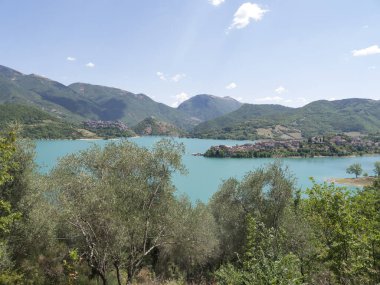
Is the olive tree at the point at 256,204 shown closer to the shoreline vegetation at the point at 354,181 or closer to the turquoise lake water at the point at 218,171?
the turquoise lake water at the point at 218,171

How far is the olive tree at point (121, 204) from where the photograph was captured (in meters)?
16.1

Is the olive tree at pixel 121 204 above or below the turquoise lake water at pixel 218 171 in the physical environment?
above

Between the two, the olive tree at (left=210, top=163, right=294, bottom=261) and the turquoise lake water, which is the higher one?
the olive tree at (left=210, top=163, right=294, bottom=261)

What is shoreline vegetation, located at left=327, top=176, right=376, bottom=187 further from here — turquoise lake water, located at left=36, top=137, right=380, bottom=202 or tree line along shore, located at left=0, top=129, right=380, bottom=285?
tree line along shore, located at left=0, top=129, right=380, bottom=285

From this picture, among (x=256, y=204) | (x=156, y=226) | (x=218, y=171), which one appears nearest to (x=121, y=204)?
(x=156, y=226)

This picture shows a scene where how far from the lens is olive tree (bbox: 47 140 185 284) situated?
16.1m

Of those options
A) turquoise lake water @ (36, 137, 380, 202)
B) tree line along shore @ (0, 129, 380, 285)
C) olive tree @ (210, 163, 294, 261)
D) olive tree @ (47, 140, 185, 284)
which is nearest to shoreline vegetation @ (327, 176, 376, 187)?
turquoise lake water @ (36, 137, 380, 202)

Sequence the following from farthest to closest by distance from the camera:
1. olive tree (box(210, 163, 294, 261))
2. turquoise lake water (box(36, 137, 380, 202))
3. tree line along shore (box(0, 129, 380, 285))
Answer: turquoise lake water (box(36, 137, 380, 202)), olive tree (box(210, 163, 294, 261)), tree line along shore (box(0, 129, 380, 285))

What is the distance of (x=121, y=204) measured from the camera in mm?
17734

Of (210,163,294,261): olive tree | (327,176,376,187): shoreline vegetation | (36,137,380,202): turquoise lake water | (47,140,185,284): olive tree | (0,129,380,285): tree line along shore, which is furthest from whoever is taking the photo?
(327,176,376,187): shoreline vegetation

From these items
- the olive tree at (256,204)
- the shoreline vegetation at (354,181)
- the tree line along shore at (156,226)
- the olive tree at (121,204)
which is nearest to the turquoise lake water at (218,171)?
the shoreline vegetation at (354,181)

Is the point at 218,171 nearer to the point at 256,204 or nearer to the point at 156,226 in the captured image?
the point at 256,204

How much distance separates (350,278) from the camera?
11.3 metres

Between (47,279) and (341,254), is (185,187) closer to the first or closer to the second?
(47,279)
